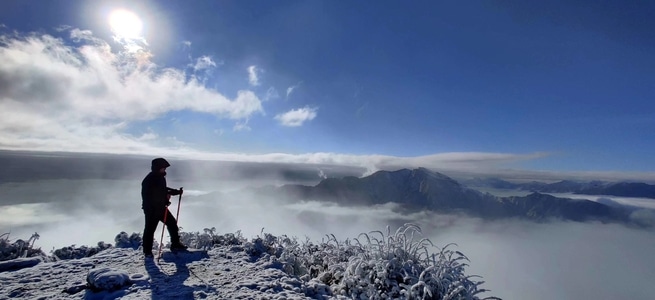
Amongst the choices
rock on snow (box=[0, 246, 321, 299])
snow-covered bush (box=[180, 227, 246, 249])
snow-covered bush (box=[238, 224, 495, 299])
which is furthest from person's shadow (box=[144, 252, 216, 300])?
snow-covered bush (box=[238, 224, 495, 299])

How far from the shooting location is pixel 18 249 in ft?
31.6

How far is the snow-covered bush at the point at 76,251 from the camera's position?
29.9 ft

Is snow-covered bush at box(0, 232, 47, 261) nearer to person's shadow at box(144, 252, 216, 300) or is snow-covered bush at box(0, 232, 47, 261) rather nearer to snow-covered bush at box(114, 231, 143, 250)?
snow-covered bush at box(114, 231, 143, 250)

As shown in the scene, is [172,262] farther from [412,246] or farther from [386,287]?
[412,246]

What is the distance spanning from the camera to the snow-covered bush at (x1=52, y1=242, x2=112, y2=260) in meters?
9.12

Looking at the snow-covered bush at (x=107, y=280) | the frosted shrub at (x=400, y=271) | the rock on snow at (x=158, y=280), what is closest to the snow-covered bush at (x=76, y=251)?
the rock on snow at (x=158, y=280)

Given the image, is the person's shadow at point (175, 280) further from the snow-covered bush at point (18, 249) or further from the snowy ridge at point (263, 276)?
the snow-covered bush at point (18, 249)

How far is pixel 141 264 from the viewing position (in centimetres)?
705

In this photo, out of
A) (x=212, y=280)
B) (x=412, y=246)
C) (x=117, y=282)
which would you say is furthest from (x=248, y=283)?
(x=412, y=246)

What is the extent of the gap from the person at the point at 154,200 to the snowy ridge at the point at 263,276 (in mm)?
508

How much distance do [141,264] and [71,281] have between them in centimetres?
129

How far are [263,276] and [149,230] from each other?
3966mm

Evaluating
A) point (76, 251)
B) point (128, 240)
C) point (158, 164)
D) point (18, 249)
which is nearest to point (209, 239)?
point (128, 240)

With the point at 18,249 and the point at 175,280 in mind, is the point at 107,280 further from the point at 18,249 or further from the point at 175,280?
the point at 18,249
